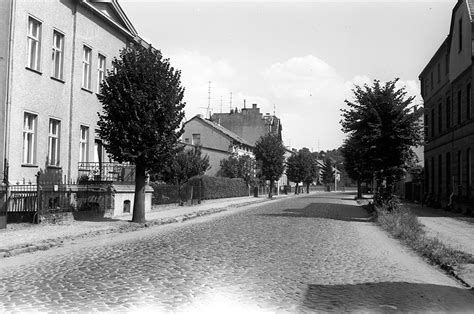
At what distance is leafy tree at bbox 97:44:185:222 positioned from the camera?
16594 millimetres

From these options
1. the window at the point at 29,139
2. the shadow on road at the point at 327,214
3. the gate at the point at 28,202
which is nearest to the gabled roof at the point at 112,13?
the window at the point at 29,139

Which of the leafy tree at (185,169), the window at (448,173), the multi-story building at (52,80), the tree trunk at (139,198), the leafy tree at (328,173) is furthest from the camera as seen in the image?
the leafy tree at (328,173)

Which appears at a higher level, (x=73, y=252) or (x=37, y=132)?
(x=37, y=132)

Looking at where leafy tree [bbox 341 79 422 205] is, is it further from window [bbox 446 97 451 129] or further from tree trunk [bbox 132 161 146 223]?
window [bbox 446 97 451 129]

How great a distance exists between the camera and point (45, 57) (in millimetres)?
18438

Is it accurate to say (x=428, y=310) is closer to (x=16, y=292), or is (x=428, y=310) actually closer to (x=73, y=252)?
(x=16, y=292)

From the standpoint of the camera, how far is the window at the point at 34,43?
1766cm

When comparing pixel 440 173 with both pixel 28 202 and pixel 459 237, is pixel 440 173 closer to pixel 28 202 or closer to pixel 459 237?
pixel 459 237

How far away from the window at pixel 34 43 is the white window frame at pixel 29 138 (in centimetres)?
187

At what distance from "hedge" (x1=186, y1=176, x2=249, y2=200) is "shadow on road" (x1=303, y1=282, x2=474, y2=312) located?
24395 millimetres

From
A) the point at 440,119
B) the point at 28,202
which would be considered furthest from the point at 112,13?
the point at 440,119

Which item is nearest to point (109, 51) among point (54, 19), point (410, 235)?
point (54, 19)

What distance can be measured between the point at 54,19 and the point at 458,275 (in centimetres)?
1713

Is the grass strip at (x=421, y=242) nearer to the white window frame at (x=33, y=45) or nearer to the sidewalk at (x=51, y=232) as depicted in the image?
the sidewalk at (x=51, y=232)
